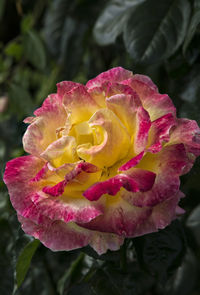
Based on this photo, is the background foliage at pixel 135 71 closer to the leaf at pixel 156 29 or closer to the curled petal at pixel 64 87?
the leaf at pixel 156 29

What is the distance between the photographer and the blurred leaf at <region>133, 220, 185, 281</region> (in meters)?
0.57

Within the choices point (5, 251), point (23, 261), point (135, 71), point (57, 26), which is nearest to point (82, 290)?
point (23, 261)

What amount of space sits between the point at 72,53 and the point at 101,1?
0.16 meters

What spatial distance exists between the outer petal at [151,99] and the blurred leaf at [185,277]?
58 cm

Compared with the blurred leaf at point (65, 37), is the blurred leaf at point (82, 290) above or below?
below

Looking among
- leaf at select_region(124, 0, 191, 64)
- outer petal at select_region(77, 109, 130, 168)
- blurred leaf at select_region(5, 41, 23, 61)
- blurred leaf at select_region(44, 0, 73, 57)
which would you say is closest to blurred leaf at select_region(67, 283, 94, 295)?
outer petal at select_region(77, 109, 130, 168)

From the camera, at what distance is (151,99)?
52 cm

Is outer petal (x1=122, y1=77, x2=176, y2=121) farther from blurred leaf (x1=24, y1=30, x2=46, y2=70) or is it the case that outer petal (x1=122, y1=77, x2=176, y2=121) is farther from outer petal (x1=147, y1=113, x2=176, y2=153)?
blurred leaf (x1=24, y1=30, x2=46, y2=70)

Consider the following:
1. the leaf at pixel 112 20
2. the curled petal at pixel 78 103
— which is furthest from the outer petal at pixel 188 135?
the leaf at pixel 112 20

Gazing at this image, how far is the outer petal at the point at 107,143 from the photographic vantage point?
485 mm

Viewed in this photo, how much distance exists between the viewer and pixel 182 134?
489 millimetres

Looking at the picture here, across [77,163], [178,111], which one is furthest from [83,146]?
[178,111]

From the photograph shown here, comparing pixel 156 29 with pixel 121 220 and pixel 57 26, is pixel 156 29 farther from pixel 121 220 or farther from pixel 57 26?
pixel 57 26

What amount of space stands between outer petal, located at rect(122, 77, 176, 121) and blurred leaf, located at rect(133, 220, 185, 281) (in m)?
0.16
